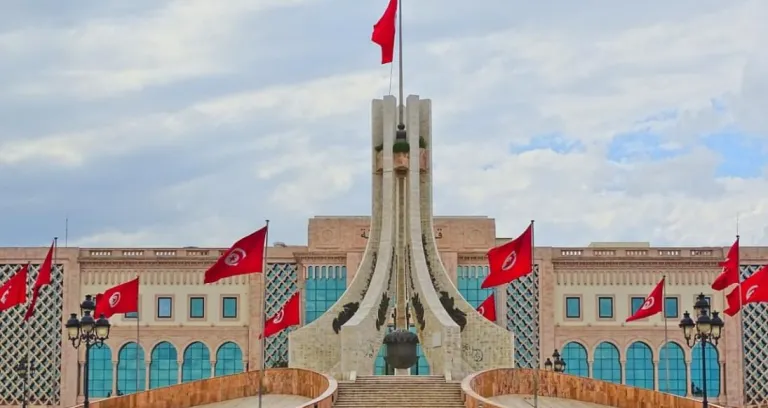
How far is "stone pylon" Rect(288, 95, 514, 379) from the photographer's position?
4272cm

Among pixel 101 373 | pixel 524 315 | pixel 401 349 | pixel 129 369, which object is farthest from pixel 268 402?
pixel 524 315

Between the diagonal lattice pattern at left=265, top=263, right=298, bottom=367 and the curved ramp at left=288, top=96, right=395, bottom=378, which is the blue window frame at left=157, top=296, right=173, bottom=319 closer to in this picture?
the diagonal lattice pattern at left=265, top=263, right=298, bottom=367

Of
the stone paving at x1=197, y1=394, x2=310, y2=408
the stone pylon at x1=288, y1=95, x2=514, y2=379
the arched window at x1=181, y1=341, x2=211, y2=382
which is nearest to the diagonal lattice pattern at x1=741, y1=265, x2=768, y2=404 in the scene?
the stone pylon at x1=288, y1=95, x2=514, y2=379

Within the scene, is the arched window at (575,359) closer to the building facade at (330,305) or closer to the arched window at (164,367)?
the building facade at (330,305)

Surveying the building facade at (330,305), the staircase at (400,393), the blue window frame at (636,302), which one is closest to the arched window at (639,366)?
the building facade at (330,305)

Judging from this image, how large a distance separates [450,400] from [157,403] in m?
7.37

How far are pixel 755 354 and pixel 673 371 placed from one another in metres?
3.45

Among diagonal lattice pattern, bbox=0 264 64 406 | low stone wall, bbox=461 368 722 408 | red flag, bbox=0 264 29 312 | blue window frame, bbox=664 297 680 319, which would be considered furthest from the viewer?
blue window frame, bbox=664 297 680 319

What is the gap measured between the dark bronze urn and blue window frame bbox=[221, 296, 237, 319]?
20594 mm

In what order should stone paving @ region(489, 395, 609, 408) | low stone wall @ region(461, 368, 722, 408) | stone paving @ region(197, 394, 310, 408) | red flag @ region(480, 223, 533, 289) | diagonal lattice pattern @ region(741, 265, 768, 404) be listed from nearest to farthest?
low stone wall @ region(461, 368, 722, 408), stone paving @ region(489, 395, 609, 408), stone paving @ region(197, 394, 310, 408), red flag @ region(480, 223, 533, 289), diagonal lattice pattern @ region(741, 265, 768, 404)

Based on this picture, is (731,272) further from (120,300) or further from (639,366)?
(639,366)

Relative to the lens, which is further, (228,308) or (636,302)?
(228,308)

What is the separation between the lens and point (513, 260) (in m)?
36.5

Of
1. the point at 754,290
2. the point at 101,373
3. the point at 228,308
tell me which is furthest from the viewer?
the point at 228,308
